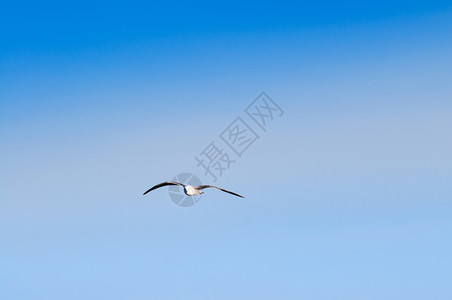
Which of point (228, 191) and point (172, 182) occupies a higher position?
point (172, 182)

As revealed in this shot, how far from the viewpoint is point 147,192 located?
77125mm

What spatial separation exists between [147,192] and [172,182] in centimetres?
639

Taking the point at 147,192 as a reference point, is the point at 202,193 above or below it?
below

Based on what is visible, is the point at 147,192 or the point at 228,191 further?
the point at 147,192

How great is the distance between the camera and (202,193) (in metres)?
71.2

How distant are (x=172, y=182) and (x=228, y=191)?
6977 millimetres

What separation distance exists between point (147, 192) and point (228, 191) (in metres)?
12.7

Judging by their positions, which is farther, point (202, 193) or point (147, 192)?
point (147, 192)

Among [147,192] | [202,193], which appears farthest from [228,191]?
[147,192]

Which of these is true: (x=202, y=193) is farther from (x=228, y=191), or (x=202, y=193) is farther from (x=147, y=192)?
(x=147, y=192)

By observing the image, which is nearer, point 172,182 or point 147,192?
point 172,182

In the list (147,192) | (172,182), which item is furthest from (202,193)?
(147,192)

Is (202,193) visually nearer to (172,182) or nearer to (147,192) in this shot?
(172,182)

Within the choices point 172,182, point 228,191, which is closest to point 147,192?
point 172,182
